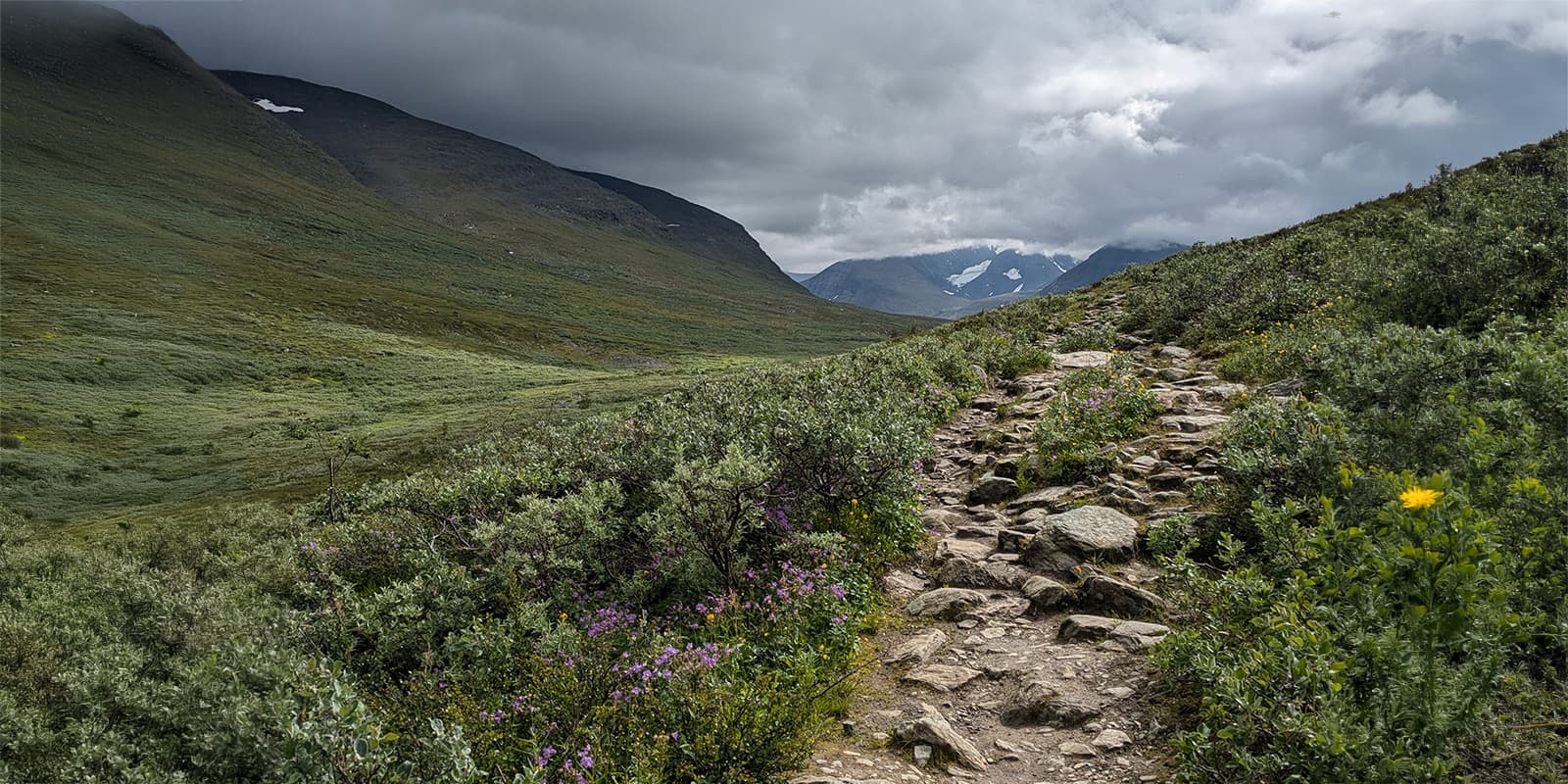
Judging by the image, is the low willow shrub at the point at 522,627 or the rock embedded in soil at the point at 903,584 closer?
the low willow shrub at the point at 522,627

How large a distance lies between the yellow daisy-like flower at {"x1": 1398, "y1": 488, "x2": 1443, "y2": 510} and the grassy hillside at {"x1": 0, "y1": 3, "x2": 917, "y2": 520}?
4744cm

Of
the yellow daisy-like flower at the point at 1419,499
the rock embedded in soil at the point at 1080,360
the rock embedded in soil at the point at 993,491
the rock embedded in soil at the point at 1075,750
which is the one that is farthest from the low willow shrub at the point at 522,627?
the rock embedded in soil at the point at 1080,360

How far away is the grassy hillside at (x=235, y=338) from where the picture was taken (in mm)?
46844

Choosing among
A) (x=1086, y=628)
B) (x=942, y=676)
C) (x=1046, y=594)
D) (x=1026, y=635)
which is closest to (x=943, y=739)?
(x=942, y=676)

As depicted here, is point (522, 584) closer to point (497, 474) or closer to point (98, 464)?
point (497, 474)

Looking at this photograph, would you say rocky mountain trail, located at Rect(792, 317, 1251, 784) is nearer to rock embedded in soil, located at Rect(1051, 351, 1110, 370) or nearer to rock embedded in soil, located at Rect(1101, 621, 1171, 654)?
rock embedded in soil, located at Rect(1101, 621, 1171, 654)

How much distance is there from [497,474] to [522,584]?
3030mm

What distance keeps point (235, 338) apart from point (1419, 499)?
104568mm

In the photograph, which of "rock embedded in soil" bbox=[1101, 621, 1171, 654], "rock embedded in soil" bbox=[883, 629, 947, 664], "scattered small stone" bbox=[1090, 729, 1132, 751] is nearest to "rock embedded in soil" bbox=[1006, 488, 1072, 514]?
"rock embedded in soil" bbox=[1101, 621, 1171, 654]

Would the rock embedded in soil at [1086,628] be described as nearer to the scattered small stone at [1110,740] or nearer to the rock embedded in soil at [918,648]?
the rock embedded in soil at [918,648]

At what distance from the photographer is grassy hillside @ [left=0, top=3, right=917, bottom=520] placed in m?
46.8

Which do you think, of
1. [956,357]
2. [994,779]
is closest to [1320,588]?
[994,779]

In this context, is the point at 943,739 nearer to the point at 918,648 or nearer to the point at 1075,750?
the point at 1075,750

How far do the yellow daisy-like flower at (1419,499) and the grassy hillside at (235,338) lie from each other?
156 ft
